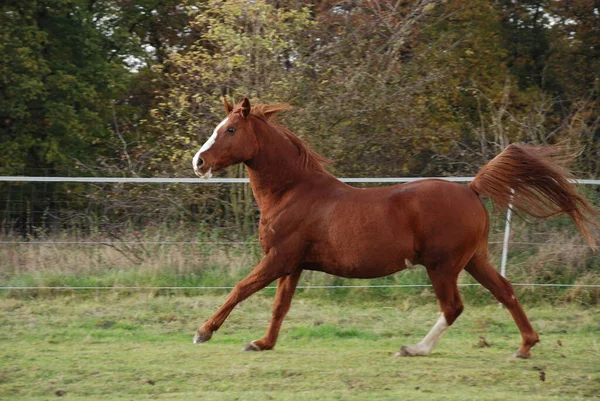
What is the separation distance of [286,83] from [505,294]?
6.38m

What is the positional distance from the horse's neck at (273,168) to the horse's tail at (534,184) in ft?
4.62

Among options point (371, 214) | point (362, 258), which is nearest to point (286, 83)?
point (371, 214)

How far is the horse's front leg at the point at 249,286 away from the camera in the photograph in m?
6.36

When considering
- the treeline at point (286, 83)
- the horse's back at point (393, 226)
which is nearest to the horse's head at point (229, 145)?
the horse's back at point (393, 226)

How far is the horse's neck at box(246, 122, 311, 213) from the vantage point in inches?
263

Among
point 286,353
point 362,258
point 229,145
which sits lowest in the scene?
point 286,353

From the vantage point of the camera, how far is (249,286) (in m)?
6.37

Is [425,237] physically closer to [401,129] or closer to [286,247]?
[286,247]

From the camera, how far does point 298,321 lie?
809 centimetres

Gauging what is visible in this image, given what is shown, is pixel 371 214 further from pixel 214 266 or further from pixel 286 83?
pixel 286 83

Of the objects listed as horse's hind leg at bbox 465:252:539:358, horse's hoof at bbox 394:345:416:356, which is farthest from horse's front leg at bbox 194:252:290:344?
horse's hind leg at bbox 465:252:539:358

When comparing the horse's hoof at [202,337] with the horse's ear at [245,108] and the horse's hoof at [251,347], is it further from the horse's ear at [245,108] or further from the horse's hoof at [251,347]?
the horse's ear at [245,108]

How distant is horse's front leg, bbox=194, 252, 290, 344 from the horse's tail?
1.64 m

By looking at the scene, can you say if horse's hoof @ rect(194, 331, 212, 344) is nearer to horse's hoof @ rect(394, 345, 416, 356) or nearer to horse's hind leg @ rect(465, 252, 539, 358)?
horse's hoof @ rect(394, 345, 416, 356)
